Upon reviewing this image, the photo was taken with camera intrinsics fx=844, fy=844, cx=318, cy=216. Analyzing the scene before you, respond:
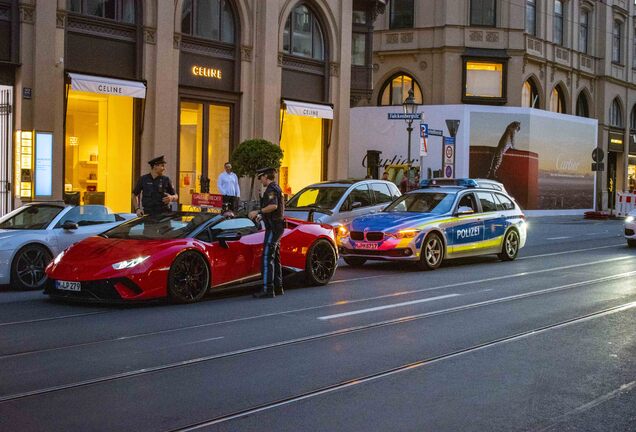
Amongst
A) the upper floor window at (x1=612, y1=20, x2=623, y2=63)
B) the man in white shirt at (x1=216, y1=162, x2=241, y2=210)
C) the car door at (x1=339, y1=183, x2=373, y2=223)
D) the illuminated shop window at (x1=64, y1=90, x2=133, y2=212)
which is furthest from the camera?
the upper floor window at (x1=612, y1=20, x2=623, y2=63)

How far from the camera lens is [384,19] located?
4200 cm

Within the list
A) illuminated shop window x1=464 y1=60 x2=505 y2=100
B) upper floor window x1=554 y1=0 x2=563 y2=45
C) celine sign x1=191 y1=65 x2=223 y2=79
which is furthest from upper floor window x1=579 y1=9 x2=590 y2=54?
celine sign x1=191 y1=65 x2=223 y2=79

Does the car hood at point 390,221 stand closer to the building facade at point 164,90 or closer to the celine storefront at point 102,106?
the building facade at point 164,90

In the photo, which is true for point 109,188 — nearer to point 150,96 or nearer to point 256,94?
point 150,96

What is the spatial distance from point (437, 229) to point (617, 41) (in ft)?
136

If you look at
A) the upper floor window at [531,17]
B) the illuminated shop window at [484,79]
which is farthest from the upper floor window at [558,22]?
the illuminated shop window at [484,79]

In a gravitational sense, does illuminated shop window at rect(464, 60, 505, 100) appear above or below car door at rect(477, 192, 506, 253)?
above

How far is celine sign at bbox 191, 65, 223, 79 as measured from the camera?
25173mm

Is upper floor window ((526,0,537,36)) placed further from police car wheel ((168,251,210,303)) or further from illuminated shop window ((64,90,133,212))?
police car wheel ((168,251,210,303))

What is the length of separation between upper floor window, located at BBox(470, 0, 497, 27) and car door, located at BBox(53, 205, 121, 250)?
30.4 metres

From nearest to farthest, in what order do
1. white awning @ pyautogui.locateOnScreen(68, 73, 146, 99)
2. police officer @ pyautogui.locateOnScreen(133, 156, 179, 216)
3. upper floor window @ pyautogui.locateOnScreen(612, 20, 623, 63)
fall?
police officer @ pyautogui.locateOnScreen(133, 156, 179, 216) < white awning @ pyautogui.locateOnScreen(68, 73, 146, 99) < upper floor window @ pyautogui.locateOnScreen(612, 20, 623, 63)

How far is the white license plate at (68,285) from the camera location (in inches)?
407

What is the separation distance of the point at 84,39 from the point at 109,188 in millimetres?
4296

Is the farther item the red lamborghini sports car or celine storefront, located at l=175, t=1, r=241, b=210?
celine storefront, located at l=175, t=1, r=241, b=210
